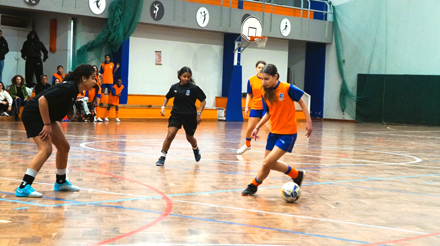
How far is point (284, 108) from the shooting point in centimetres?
588

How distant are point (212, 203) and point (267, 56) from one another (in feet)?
69.1

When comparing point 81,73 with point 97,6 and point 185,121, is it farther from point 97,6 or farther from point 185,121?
point 97,6

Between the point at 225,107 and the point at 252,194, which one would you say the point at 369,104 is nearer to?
the point at 225,107

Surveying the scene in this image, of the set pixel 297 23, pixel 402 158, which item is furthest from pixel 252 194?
pixel 297 23

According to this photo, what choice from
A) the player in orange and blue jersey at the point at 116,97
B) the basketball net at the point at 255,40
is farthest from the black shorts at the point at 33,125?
the basketball net at the point at 255,40

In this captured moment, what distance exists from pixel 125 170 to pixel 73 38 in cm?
1425

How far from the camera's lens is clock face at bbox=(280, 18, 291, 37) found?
80.4 ft

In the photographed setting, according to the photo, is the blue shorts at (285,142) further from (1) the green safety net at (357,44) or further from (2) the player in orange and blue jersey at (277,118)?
(1) the green safety net at (357,44)

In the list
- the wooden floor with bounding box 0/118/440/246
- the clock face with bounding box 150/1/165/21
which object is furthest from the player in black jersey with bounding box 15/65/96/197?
the clock face with bounding box 150/1/165/21

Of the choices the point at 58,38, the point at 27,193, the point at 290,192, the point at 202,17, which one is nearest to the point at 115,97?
the point at 58,38

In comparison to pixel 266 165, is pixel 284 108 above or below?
above

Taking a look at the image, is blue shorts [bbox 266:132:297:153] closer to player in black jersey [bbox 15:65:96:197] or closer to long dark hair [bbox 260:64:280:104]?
long dark hair [bbox 260:64:280:104]

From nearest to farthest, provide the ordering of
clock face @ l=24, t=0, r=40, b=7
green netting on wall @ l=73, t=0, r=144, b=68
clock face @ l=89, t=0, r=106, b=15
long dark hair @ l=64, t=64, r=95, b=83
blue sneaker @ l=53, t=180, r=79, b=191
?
long dark hair @ l=64, t=64, r=95, b=83 → blue sneaker @ l=53, t=180, r=79, b=191 → clock face @ l=24, t=0, r=40, b=7 → clock face @ l=89, t=0, r=106, b=15 → green netting on wall @ l=73, t=0, r=144, b=68

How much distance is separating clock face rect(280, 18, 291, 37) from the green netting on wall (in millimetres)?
7553
